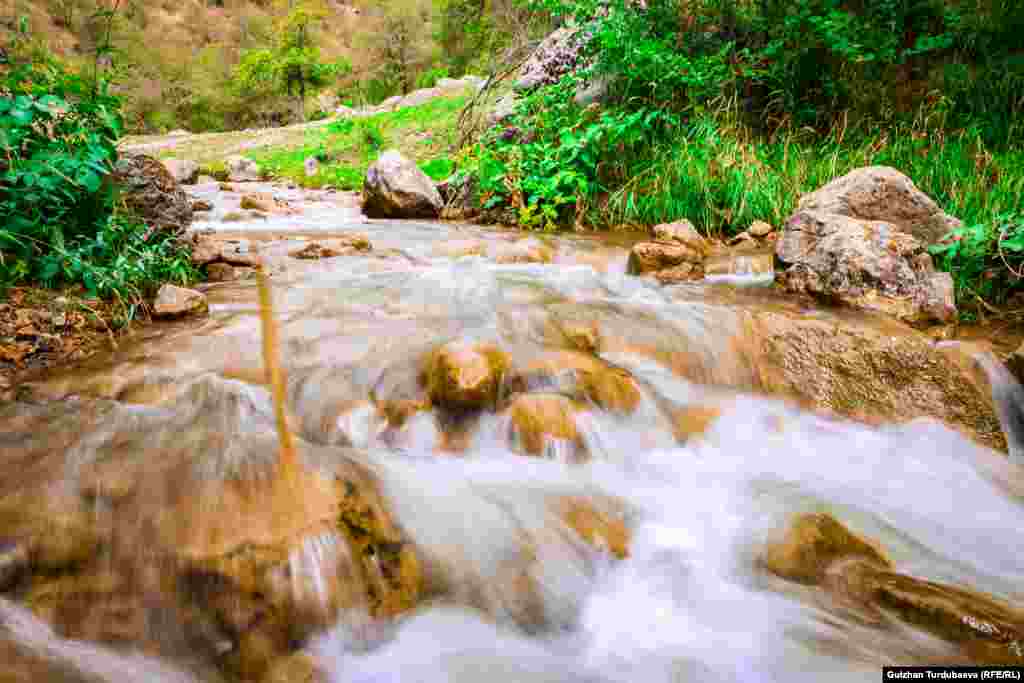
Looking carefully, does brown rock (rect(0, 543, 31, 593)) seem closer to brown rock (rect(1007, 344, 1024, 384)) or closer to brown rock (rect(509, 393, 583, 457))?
brown rock (rect(509, 393, 583, 457))

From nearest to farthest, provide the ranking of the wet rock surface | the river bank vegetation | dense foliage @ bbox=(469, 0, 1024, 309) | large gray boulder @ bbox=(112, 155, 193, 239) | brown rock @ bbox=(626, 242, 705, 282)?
1. the wet rock surface
2. large gray boulder @ bbox=(112, 155, 193, 239)
3. brown rock @ bbox=(626, 242, 705, 282)
4. the river bank vegetation
5. dense foliage @ bbox=(469, 0, 1024, 309)

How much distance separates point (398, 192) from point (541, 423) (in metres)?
5.66

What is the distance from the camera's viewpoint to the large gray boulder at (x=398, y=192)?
24.3ft

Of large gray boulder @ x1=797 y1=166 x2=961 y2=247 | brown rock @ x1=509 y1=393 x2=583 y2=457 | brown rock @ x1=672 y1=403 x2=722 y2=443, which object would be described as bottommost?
brown rock @ x1=672 y1=403 x2=722 y2=443

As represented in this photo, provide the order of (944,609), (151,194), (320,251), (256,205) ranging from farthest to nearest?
1. (256,205)
2. (320,251)
3. (151,194)
4. (944,609)

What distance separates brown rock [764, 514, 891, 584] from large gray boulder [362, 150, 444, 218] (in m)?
6.25

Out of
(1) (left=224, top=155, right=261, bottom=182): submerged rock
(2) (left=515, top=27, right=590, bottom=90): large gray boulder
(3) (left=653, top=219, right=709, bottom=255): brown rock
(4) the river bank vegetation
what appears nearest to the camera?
(3) (left=653, top=219, right=709, bottom=255): brown rock

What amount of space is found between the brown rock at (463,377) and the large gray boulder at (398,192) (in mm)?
5090

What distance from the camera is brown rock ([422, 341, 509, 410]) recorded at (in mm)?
2502

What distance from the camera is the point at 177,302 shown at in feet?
10.9

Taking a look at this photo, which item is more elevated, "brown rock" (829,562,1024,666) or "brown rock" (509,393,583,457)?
"brown rock" (509,393,583,457)

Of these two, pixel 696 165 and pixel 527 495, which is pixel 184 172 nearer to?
pixel 696 165

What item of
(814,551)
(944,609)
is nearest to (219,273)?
(814,551)

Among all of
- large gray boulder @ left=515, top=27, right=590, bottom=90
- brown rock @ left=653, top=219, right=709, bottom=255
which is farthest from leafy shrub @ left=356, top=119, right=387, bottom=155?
brown rock @ left=653, top=219, right=709, bottom=255
